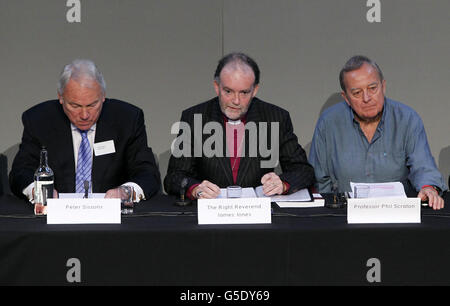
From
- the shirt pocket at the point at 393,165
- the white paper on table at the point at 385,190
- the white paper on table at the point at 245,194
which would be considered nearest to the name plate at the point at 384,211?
the white paper on table at the point at 385,190

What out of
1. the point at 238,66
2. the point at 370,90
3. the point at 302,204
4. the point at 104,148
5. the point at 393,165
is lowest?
the point at 302,204

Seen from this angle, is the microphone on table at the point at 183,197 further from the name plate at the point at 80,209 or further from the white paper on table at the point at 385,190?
the white paper on table at the point at 385,190

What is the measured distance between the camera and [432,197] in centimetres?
274

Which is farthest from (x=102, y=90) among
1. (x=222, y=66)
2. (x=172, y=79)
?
(x=172, y=79)

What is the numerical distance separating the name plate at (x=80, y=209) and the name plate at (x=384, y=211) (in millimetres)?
936

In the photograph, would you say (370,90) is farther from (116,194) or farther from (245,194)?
(116,194)

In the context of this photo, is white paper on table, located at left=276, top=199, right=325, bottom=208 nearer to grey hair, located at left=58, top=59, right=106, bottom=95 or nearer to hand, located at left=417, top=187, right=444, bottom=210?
hand, located at left=417, top=187, right=444, bottom=210

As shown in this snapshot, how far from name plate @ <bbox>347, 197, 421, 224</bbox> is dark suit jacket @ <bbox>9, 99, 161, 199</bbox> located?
109cm

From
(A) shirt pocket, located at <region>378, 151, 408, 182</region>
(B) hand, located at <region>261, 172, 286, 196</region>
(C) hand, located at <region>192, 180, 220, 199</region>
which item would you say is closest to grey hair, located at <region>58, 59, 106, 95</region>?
(C) hand, located at <region>192, 180, 220, 199</region>

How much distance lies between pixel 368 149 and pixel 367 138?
66 mm

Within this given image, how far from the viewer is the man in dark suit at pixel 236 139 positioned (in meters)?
3.19

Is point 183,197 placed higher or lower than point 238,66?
lower

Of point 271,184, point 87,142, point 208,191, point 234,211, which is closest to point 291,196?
point 271,184

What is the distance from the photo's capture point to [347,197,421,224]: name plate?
8.09 feet
